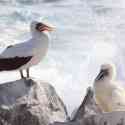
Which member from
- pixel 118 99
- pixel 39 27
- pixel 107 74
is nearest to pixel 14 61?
pixel 39 27

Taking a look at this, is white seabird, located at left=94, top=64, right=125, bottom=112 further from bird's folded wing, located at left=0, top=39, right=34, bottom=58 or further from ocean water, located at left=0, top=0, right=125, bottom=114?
ocean water, located at left=0, top=0, right=125, bottom=114

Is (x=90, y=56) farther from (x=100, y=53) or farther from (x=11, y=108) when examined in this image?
(x=11, y=108)

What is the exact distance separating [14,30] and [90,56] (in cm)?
304

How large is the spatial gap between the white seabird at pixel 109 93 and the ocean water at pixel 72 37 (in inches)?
139

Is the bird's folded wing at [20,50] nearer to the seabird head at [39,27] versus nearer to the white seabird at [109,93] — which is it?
the seabird head at [39,27]

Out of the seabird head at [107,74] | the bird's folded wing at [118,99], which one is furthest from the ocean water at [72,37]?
the bird's folded wing at [118,99]

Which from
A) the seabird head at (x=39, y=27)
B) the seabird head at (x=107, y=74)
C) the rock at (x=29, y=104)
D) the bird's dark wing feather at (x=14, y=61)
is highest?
the seabird head at (x=39, y=27)

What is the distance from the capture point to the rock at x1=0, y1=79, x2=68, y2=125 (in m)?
6.75

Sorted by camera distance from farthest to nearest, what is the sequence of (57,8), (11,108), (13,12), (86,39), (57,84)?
(57,8) → (13,12) → (86,39) → (57,84) → (11,108)

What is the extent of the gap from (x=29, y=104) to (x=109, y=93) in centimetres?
93

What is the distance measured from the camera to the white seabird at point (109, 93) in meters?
6.37

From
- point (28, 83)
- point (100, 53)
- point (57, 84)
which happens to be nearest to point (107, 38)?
point (100, 53)

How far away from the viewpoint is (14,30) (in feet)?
57.5

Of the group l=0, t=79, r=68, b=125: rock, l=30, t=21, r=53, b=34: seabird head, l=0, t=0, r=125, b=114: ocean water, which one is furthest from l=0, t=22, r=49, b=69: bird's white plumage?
l=0, t=0, r=125, b=114: ocean water
